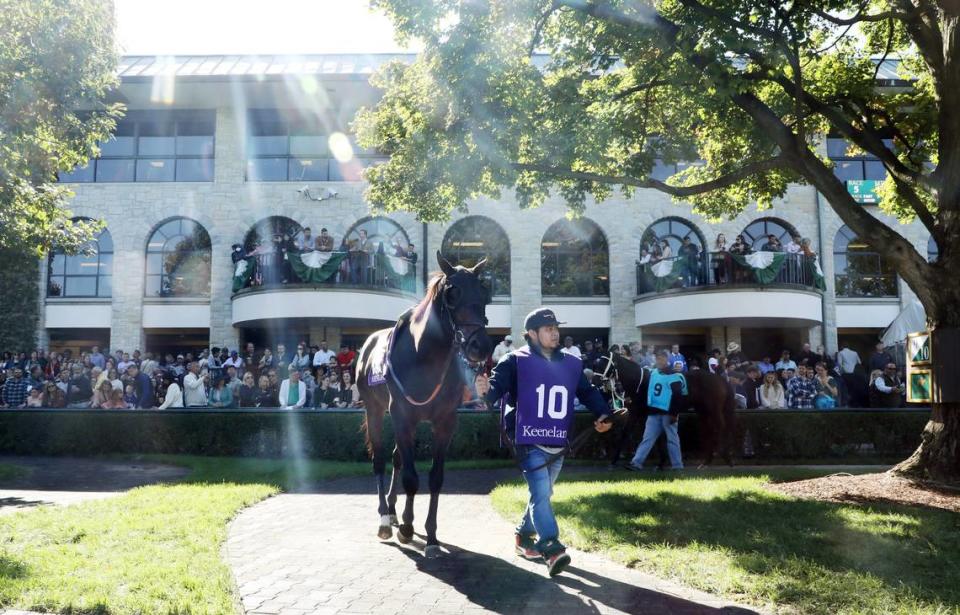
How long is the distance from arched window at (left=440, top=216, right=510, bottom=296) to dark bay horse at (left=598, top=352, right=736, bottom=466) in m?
13.4

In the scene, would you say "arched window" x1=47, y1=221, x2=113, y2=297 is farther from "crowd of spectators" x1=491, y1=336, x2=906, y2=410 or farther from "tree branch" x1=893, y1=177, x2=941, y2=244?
"tree branch" x1=893, y1=177, x2=941, y2=244

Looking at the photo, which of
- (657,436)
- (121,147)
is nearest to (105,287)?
(121,147)

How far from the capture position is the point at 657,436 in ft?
40.5

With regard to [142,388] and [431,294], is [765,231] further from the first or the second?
[431,294]

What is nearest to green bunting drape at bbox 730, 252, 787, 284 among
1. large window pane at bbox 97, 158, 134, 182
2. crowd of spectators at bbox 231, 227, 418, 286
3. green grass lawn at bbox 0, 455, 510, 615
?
crowd of spectators at bbox 231, 227, 418, 286

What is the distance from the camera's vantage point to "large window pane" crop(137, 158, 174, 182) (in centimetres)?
2670

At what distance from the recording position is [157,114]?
2720cm

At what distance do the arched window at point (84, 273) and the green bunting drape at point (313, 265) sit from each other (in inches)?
321

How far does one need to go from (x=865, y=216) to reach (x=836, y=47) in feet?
15.3

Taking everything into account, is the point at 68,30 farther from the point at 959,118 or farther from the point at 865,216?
the point at 959,118

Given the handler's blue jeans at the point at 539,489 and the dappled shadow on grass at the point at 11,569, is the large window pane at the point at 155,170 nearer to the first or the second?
the dappled shadow on grass at the point at 11,569

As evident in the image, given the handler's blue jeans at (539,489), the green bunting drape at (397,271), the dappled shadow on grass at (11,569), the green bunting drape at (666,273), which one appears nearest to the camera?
the dappled shadow on grass at (11,569)

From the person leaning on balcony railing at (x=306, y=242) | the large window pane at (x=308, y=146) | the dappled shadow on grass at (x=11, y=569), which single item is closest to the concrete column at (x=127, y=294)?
the person leaning on balcony railing at (x=306, y=242)

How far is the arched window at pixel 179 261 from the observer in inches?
1027
